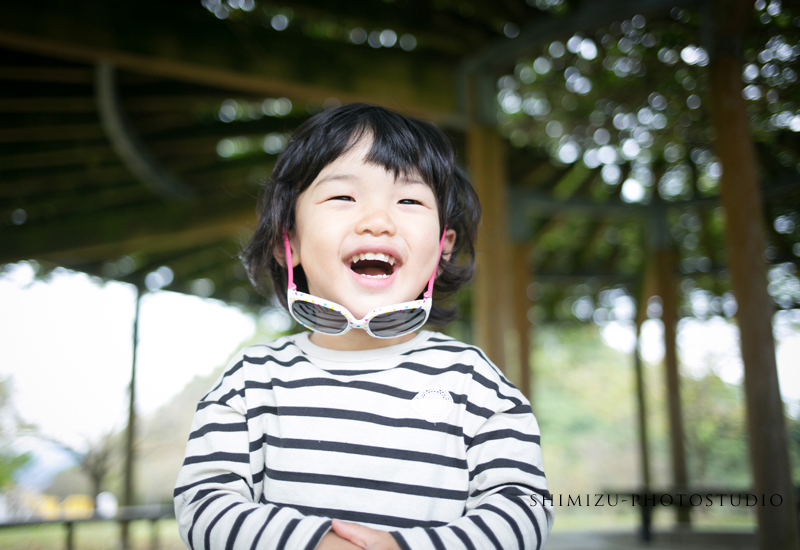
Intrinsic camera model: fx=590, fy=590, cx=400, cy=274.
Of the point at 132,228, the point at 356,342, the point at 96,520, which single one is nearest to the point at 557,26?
the point at 356,342

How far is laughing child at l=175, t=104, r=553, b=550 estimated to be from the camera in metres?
1.03

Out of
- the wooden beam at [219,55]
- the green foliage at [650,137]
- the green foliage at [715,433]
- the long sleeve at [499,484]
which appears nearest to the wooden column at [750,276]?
the green foliage at [650,137]

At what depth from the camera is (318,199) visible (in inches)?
48.6

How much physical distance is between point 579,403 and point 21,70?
485 inches

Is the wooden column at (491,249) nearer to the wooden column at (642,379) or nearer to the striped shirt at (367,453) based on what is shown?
the striped shirt at (367,453)

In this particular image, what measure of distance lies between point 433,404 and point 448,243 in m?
0.46

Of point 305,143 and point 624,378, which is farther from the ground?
point 305,143

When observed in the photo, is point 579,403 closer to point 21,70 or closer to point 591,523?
point 591,523

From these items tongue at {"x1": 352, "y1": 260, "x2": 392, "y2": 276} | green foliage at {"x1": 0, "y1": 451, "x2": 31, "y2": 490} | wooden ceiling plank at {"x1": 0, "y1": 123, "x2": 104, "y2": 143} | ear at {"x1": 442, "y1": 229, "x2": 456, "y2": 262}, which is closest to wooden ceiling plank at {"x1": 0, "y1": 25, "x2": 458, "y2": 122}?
wooden ceiling plank at {"x1": 0, "y1": 123, "x2": 104, "y2": 143}

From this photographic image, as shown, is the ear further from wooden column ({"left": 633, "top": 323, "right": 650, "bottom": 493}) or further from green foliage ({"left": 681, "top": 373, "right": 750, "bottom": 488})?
wooden column ({"left": 633, "top": 323, "right": 650, "bottom": 493})

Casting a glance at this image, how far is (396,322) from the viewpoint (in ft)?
3.90

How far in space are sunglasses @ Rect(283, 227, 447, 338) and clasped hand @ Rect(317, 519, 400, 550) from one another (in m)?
0.36

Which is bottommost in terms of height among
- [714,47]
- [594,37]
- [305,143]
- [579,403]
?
[579,403]

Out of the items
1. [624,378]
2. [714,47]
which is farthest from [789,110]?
[624,378]
